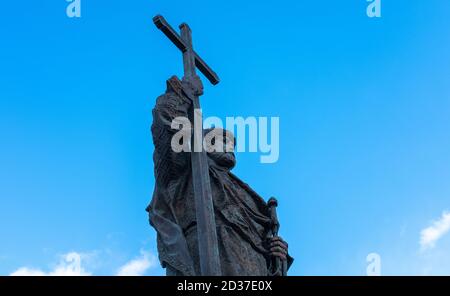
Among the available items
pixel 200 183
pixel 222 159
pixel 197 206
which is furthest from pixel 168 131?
pixel 197 206

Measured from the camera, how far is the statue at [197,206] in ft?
31.8

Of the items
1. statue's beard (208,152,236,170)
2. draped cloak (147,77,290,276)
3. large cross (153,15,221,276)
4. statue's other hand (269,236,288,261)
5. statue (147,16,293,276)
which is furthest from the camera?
statue's beard (208,152,236,170)

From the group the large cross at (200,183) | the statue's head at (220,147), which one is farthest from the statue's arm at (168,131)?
the statue's head at (220,147)

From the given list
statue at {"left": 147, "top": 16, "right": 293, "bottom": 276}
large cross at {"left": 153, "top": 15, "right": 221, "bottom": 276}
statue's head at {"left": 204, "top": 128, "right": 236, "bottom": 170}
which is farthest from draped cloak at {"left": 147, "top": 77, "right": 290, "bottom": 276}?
large cross at {"left": 153, "top": 15, "right": 221, "bottom": 276}

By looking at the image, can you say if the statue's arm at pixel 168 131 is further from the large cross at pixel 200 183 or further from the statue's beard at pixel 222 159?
the statue's beard at pixel 222 159

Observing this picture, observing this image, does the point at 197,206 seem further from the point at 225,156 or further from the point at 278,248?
the point at 225,156

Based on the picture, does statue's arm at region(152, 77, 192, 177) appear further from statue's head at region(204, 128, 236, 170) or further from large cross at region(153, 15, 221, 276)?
statue's head at region(204, 128, 236, 170)

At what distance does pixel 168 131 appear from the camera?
10.4 m

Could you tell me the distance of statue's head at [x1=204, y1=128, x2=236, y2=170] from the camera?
36.3ft

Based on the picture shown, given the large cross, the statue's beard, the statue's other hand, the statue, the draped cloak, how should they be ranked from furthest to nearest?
the statue's beard
the statue's other hand
the draped cloak
the statue
the large cross
